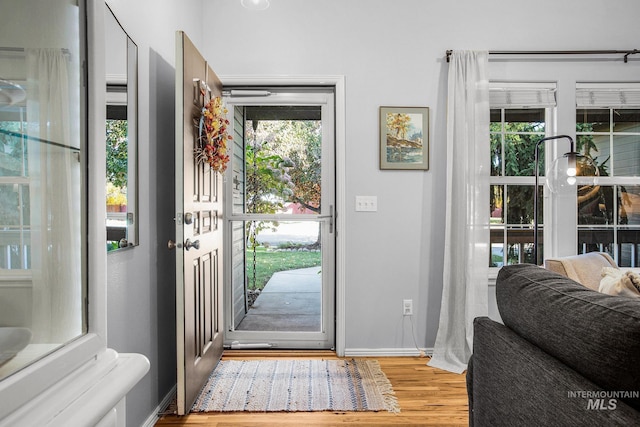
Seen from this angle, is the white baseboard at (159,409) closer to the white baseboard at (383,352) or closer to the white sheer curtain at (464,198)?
the white baseboard at (383,352)

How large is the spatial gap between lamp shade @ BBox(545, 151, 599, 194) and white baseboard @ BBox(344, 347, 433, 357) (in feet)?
4.84

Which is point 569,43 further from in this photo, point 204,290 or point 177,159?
point 204,290

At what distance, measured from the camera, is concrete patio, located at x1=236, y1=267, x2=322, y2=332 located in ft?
10.3

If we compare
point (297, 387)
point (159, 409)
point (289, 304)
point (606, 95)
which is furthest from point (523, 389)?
point (606, 95)

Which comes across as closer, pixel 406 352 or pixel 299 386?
pixel 299 386

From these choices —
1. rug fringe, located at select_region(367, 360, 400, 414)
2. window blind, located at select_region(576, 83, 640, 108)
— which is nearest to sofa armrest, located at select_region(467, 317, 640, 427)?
rug fringe, located at select_region(367, 360, 400, 414)

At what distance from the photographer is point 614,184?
10.2ft

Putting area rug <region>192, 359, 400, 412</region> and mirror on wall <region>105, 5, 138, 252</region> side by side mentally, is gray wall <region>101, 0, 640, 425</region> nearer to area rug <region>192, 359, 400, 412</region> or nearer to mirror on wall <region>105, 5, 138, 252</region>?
area rug <region>192, 359, 400, 412</region>

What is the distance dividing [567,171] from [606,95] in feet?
4.22

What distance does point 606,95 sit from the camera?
3.06 meters

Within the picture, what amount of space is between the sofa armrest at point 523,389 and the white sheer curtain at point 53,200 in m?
1.04

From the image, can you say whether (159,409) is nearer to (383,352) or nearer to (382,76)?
(383,352)

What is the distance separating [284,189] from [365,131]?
80 cm


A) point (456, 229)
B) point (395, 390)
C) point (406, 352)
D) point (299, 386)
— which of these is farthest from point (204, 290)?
point (456, 229)
